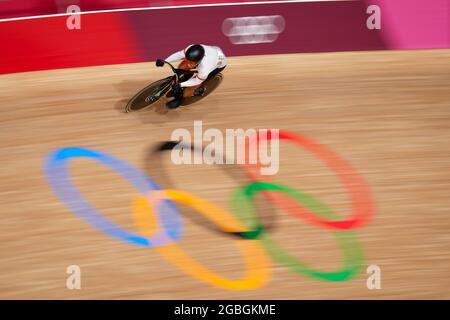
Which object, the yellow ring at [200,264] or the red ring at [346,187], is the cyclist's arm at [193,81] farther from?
the yellow ring at [200,264]

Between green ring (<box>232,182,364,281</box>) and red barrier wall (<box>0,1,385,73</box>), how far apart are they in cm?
249

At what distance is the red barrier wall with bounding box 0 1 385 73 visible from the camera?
7.04m

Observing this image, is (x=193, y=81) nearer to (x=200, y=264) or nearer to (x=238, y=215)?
(x=238, y=215)

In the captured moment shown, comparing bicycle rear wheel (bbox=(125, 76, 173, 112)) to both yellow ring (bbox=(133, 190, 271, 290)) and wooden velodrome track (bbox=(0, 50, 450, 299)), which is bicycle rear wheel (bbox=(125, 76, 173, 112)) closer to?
wooden velodrome track (bbox=(0, 50, 450, 299))

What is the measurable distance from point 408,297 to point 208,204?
194cm

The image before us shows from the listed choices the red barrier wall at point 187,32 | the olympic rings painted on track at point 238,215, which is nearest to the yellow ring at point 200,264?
the olympic rings painted on track at point 238,215

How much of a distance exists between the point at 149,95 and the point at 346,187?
245cm

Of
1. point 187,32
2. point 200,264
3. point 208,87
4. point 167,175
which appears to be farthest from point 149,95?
point 200,264

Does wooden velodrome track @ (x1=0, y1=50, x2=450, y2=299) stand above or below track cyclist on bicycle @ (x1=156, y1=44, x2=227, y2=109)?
below

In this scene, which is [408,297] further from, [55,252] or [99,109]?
[99,109]

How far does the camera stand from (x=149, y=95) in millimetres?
6266

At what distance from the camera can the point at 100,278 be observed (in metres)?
4.60

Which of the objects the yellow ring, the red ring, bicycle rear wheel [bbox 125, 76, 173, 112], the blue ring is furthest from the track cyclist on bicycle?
the yellow ring

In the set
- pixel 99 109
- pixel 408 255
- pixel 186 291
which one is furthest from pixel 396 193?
pixel 99 109
